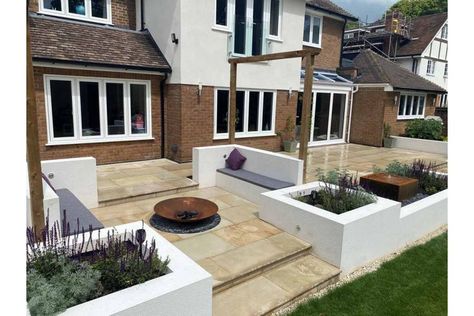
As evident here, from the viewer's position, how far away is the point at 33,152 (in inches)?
132

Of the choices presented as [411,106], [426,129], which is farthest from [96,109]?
[411,106]

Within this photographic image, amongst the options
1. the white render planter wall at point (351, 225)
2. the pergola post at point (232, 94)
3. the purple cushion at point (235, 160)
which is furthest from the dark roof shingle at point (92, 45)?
the white render planter wall at point (351, 225)

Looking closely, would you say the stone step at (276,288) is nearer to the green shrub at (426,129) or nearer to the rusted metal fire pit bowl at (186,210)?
the rusted metal fire pit bowl at (186,210)

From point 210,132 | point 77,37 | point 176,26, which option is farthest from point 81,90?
point 210,132

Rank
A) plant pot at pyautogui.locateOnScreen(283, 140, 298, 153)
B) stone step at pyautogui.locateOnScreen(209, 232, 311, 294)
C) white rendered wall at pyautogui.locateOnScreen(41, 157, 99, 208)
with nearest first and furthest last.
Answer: stone step at pyautogui.locateOnScreen(209, 232, 311, 294) → white rendered wall at pyautogui.locateOnScreen(41, 157, 99, 208) → plant pot at pyautogui.locateOnScreen(283, 140, 298, 153)

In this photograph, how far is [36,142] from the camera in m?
3.36

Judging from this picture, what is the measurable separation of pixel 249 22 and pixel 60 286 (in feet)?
35.7

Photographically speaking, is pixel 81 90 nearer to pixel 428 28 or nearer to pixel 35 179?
pixel 35 179

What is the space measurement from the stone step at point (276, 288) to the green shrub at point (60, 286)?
1.52 m

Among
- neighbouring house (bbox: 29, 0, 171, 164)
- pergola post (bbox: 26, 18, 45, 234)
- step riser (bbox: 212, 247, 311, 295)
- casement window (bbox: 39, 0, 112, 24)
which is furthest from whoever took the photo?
casement window (bbox: 39, 0, 112, 24)

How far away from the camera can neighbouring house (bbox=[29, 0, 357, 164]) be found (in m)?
9.48

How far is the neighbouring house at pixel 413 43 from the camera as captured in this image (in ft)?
89.7

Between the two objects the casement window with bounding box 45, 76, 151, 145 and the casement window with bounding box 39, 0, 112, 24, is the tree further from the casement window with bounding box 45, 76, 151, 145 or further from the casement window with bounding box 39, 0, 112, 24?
the casement window with bounding box 45, 76, 151, 145

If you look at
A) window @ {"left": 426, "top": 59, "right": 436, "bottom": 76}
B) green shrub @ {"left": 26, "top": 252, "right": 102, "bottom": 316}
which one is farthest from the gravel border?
window @ {"left": 426, "top": 59, "right": 436, "bottom": 76}
